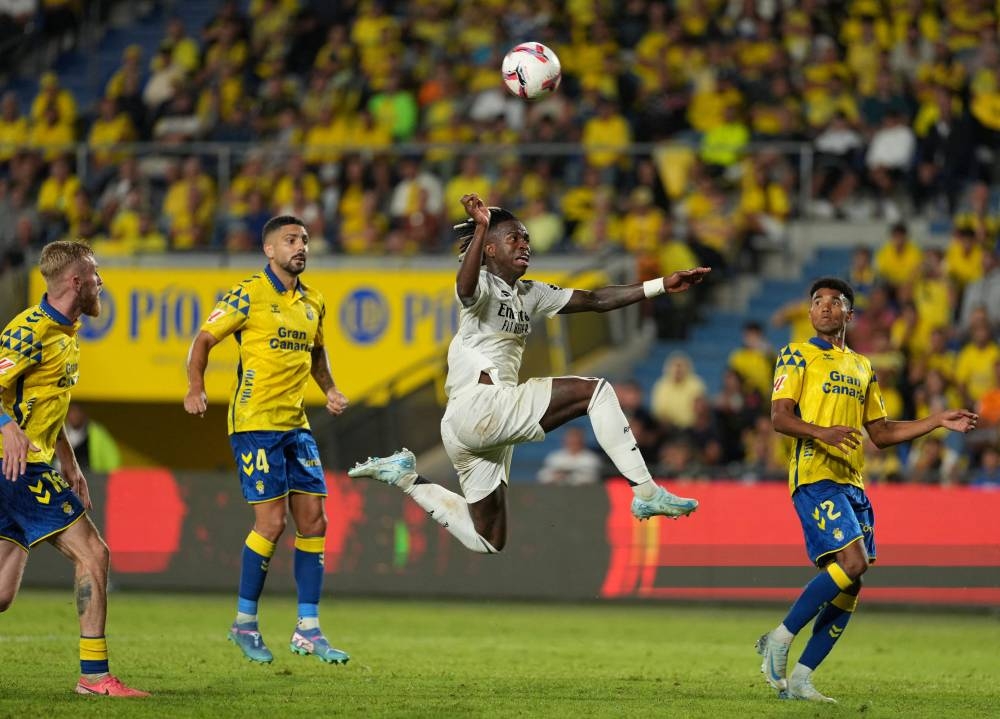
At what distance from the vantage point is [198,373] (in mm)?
9852

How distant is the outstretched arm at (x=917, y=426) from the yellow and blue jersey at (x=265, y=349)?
342 centimetres

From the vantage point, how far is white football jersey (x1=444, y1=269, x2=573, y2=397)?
9.59 metres

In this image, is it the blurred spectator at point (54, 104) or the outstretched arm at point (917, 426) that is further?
the blurred spectator at point (54, 104)

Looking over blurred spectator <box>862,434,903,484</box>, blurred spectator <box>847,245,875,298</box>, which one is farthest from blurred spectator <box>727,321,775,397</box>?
blurred spectator <box>862,434,903,484</box>

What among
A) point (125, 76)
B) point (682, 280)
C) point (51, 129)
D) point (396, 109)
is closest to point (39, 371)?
point (682, 280)

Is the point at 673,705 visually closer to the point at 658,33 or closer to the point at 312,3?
the point at 658,33

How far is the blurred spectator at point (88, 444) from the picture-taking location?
19.0 metres

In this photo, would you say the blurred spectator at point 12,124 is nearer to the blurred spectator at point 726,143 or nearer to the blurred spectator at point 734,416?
the blurred spectator at point 726,143

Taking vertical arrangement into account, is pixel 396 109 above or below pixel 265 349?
above

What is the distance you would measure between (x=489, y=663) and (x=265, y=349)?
274 cm

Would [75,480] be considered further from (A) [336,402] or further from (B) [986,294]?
(B) [986,294]

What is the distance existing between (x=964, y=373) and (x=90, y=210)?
1099 centimetres

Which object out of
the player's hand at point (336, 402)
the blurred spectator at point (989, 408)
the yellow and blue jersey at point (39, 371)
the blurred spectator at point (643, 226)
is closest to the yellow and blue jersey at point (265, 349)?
the player's hand at point (336, 402)

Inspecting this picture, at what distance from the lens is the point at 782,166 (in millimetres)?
19875
